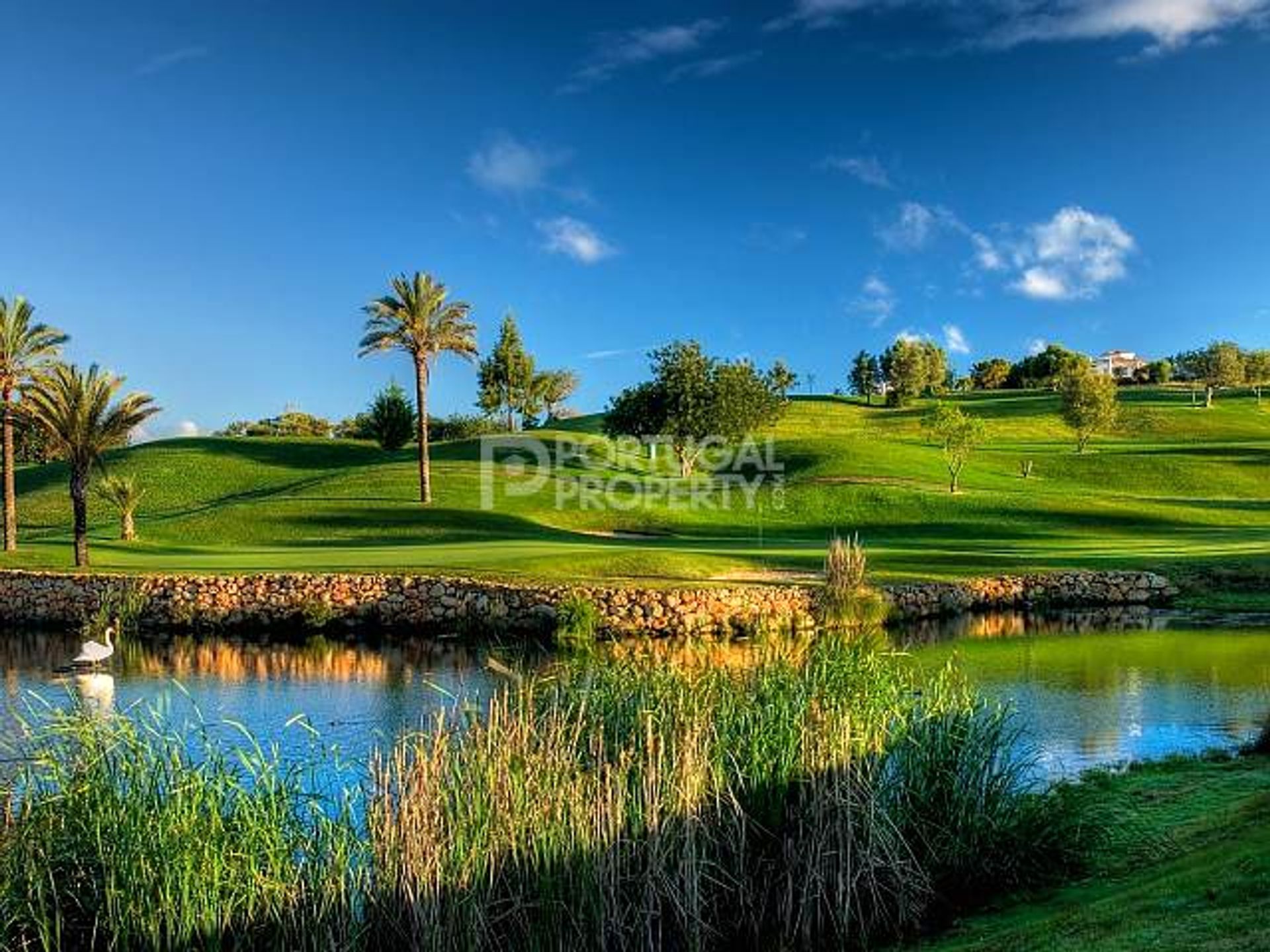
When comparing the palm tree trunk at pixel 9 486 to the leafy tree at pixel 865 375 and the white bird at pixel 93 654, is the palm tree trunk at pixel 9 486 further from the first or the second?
the leafy tree at pixel 865 375

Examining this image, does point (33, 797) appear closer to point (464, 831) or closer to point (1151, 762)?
point (464, 831)

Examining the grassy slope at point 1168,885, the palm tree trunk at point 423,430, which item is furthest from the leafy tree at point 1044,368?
the grassy slope at point 1168,885

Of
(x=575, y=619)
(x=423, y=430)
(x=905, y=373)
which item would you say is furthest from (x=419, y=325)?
(x=905, y=373)

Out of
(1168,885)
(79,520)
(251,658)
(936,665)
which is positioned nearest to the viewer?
(1168,885)

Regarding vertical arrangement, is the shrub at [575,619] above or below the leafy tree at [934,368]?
below

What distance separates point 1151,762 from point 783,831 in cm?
863

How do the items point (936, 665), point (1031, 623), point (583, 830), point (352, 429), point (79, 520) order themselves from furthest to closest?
point (352, 429)
point (79, 520)
point (1031, 623)
point (936, 665)
point (583, 830)

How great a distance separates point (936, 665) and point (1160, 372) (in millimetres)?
140783

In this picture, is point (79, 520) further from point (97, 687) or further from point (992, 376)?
point (992, 376)

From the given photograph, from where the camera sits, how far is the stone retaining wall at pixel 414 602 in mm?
34281

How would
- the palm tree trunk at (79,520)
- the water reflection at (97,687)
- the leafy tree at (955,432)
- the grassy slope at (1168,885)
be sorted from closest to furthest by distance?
1. the grassy slope at (1168,885)
2. the water reflection at (97,687)
3. the palm tree trunk at (79,520)
4. the leafy tree at (955,432)

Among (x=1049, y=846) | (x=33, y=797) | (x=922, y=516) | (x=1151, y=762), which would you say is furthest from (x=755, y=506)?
(x=33, y=797)

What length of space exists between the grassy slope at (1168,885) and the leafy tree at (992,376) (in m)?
157

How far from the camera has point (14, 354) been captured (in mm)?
47812
